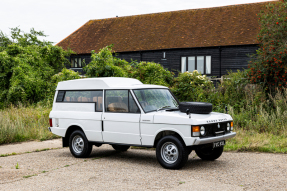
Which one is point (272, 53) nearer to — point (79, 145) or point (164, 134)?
point (164, 134)

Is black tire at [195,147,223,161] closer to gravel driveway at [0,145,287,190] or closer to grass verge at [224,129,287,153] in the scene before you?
gravel driveway at [0,145,287,190]

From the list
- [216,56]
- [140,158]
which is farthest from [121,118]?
[216,56]

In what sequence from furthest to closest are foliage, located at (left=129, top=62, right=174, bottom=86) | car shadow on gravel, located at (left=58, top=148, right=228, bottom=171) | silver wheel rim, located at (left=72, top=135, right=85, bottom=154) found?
foliage, located at (left=129, top=62, right=174, bottom=86), silver wheel rim, located at (left=72, top=135, right=85, bottom=154), car shadow on gravel, located at (left=58, top=148, right=228, bottom=171)

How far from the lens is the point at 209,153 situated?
7922 mm

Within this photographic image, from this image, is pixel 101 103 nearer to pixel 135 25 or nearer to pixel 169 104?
pixel 169 104

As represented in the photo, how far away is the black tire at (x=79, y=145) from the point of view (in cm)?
830

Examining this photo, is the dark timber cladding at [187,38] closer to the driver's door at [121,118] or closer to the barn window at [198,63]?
the barn window at [198,63]

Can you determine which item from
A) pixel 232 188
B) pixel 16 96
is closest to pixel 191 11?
pixel 16 96

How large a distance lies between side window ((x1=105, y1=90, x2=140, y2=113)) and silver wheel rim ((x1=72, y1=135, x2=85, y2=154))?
1.19 metres

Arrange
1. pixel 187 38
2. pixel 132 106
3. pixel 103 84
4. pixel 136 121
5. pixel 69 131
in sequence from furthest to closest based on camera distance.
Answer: pixel 187 38, pixel 69 131, pixel 103 84, pixel 132 106, pixel 136 121

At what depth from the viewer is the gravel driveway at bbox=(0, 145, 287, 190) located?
227 inches

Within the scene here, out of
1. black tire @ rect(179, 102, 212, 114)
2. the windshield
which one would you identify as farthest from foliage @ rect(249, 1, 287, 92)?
black tire @ rect(179, 102, 212, 114)

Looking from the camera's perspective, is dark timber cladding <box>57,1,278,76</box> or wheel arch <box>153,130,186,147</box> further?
dark timber cladding <box>57,1,278,76</box>

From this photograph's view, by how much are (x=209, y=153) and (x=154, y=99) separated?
6.22 feet
